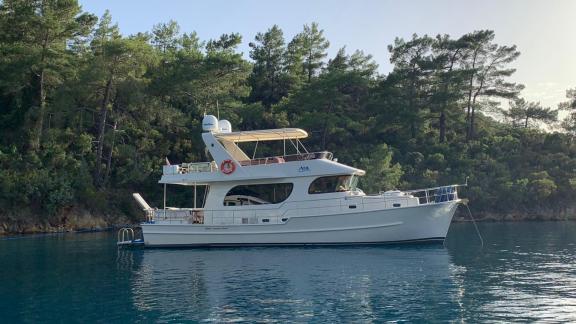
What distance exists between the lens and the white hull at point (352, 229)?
954 inches

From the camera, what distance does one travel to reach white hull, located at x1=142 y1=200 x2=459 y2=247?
79.5 feet

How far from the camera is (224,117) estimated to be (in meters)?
41.1

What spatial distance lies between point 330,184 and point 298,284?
30.2ft

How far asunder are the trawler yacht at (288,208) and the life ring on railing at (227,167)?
0.05 m

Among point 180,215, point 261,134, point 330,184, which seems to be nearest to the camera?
point 330,184

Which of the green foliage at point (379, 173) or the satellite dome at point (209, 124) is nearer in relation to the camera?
the satellite dome at point (209, 124)

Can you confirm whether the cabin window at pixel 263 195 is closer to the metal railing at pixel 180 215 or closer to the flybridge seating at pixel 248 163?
the flybridge seating at pixel 248 163

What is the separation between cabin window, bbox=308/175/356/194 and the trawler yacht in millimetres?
45

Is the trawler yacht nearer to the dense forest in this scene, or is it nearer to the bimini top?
the bimini top

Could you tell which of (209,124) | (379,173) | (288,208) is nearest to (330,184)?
(288,208)

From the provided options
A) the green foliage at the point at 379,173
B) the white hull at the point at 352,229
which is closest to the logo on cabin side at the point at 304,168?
the white hull at the point at 352,229

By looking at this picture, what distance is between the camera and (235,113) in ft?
142

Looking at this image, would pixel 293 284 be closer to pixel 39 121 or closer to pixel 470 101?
pixel 39 121

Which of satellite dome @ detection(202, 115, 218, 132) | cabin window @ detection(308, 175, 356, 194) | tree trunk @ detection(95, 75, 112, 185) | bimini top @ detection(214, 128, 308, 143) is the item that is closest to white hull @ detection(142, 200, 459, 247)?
cabin window @ detection(308, 175, 356, 194)
